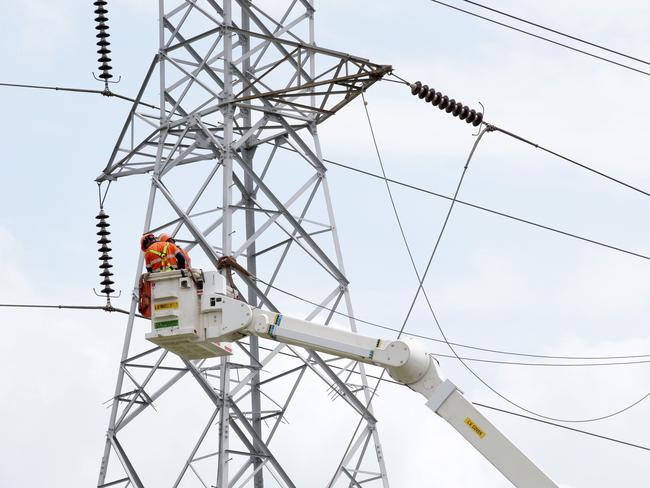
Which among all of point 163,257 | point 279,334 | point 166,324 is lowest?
point 279,334

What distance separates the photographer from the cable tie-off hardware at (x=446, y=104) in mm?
23188

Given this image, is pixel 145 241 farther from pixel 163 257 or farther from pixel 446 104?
pixel 446 104

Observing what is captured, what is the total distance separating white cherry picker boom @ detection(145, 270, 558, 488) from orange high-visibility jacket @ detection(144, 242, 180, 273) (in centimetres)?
40

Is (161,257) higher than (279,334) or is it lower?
higher

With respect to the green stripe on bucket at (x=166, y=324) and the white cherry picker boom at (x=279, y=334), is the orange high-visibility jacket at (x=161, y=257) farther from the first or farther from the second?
the green stripe on bucket at (x=166, y=324)

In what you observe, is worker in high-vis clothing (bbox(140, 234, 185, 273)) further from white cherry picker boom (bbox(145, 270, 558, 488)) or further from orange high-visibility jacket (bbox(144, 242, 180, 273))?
white cherry picker boom (bbox(145, 270, 558, 488))

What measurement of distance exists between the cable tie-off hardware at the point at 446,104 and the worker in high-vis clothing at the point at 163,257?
3.96 meters

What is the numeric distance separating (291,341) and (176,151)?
21.1ft

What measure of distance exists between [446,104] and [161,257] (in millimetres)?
4346

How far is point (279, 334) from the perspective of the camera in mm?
20891

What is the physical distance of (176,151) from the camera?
26.5 meters

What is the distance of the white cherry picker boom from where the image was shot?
2072 cm

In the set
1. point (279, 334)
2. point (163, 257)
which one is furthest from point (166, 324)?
point (279, 334)

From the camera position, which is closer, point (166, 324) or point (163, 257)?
point (166, 324)
